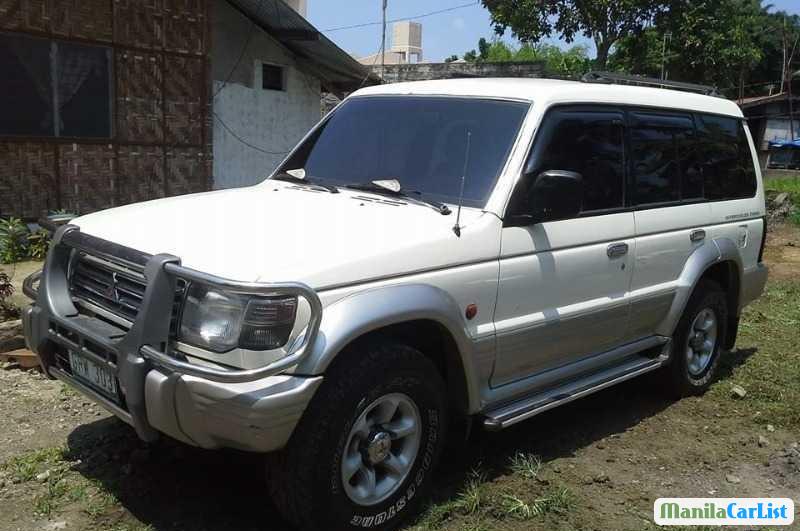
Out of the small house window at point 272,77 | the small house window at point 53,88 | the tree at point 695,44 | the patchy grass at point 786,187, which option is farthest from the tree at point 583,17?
the small house window at point 53,88

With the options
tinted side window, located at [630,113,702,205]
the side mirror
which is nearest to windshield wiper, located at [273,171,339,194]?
the side mirror

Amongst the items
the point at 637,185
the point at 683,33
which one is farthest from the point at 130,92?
the point at 683,33

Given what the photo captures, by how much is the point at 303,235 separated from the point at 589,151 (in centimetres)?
189

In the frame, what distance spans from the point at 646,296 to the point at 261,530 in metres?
2.62

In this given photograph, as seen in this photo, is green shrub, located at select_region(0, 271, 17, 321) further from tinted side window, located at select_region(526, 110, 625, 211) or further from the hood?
tinted side window, located at select_region(526, 110, 625, 211)

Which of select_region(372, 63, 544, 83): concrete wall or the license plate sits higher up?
select_region(372, 63, 544, 83): concrete wall

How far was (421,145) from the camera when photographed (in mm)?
4047

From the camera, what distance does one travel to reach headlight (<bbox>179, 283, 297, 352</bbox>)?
2762 millimetres

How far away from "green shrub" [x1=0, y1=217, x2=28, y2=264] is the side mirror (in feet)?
20.7

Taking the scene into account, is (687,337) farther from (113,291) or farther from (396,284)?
(113,291)

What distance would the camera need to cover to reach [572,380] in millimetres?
4215

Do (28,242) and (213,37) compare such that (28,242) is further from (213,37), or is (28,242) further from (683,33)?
(683,33)

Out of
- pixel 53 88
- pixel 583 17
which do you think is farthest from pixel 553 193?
pixel 583 17

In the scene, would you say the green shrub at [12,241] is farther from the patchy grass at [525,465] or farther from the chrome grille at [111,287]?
the patchy grass at [525,465]
